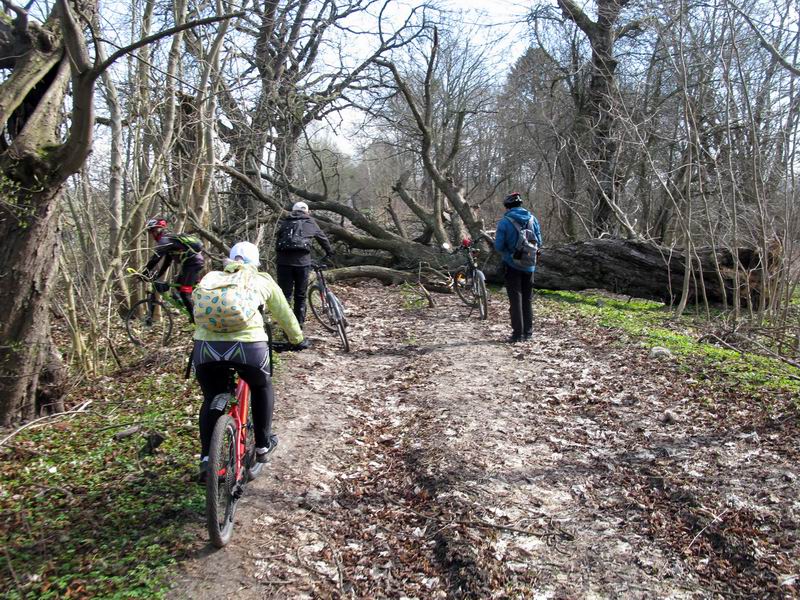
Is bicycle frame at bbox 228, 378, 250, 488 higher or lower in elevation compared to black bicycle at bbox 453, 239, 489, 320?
lower

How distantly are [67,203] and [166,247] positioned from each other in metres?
1.43

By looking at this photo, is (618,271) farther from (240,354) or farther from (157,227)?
(240,354)

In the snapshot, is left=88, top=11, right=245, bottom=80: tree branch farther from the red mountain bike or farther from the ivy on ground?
the ivy on ground

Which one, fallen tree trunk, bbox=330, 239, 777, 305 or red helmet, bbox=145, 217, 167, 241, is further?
fallen tree trunk, bbox=330, 239, 777, 305

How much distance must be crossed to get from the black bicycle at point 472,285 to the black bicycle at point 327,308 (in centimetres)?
264

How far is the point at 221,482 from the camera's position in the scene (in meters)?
3.53

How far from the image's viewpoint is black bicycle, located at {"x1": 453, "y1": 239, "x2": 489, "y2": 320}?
1008 cm

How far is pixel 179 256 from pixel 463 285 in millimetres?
5065

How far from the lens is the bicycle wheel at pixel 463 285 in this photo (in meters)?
10.8

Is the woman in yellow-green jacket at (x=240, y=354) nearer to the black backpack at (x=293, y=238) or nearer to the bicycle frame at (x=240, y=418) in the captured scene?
the bicycle frame at (x=240, y=418)

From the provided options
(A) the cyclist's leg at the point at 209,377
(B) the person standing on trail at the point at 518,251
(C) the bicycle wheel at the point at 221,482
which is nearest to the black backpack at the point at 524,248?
(B) the person standing on trail at the point at 518,251

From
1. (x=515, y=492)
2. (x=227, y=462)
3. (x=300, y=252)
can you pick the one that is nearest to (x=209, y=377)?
(x=227, y=462)

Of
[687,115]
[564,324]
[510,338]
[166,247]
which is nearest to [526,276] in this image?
[510,338]

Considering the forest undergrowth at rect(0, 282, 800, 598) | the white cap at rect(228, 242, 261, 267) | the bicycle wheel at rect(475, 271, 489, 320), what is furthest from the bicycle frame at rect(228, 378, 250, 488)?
the bicycle wheel at rect(475, 271, 489, 320)
